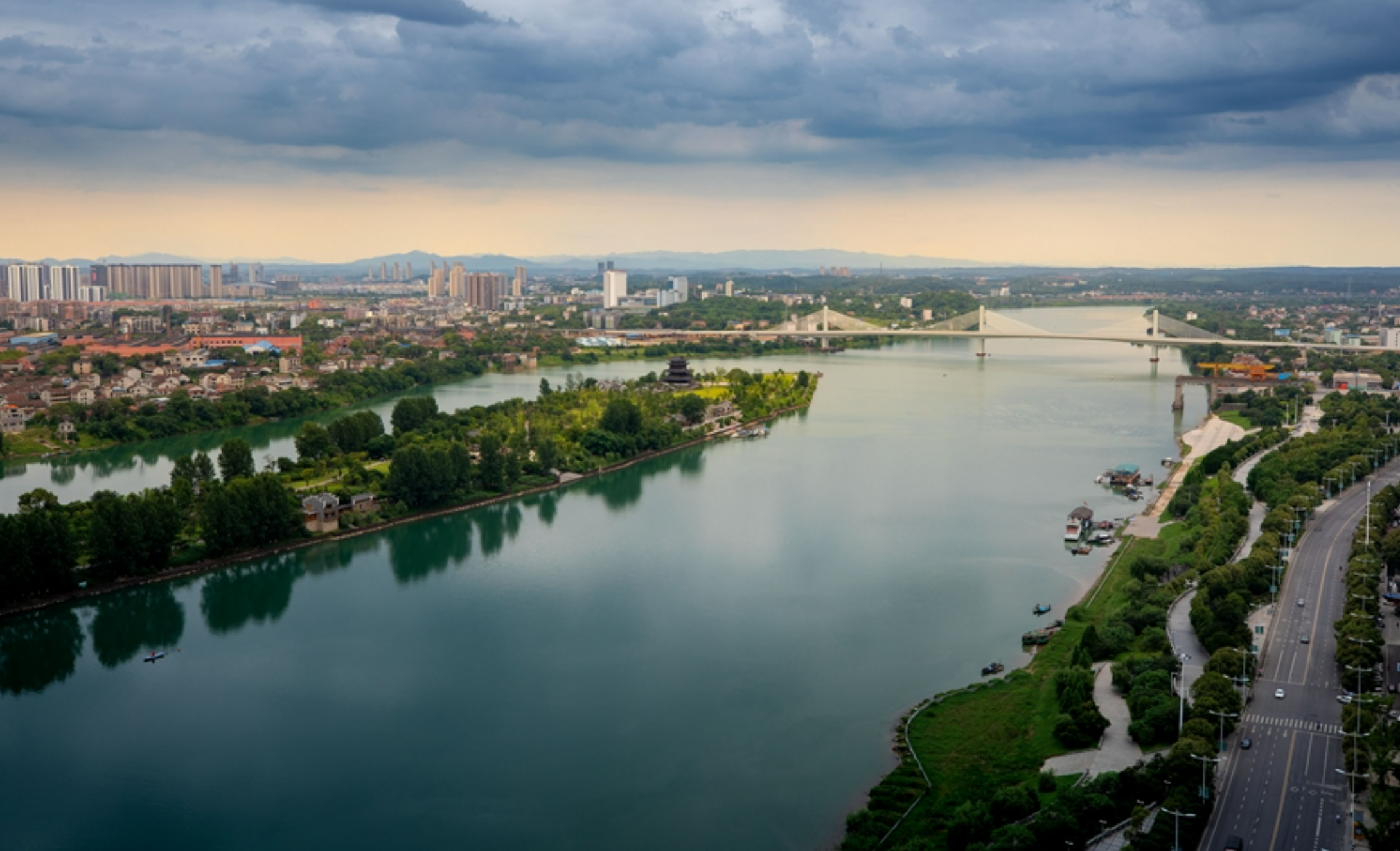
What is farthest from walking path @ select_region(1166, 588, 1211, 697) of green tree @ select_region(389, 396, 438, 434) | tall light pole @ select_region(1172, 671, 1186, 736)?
green tree @ select_region(389, 396, 438, 434)

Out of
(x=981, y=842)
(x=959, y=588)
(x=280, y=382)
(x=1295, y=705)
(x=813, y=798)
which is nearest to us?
(x=981, y=842)

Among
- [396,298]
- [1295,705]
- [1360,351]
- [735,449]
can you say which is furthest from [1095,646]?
[396,298]

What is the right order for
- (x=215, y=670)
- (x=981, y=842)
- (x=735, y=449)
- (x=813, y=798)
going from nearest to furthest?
(x=981, y=842) → (x=813, y=798) → (x=215, y=670) → (x=735, y=449)

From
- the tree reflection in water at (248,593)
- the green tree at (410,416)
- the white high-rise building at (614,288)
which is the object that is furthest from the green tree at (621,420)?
the white high-rise building at (614,288)

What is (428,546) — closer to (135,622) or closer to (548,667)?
(135,622)

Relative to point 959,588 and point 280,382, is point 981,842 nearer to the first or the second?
point 959,588

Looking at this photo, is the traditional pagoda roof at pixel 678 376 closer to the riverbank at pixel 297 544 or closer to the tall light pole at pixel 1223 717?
the riverbank at pixel 297 544

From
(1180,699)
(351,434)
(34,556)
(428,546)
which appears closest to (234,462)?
(351,434)
